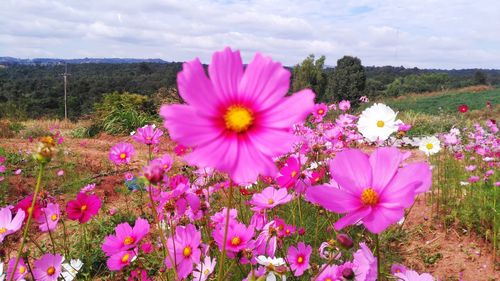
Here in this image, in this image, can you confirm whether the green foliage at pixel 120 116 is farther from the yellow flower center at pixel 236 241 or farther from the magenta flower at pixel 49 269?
the yellow flower center at pixel 236 241

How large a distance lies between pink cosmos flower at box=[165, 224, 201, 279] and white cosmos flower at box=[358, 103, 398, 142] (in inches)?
35.8

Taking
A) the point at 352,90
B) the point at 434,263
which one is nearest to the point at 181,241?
the point at 434,263

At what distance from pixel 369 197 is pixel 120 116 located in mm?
12368

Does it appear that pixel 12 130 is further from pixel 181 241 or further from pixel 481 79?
pixel 481 79

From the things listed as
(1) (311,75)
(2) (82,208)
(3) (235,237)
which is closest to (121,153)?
(2) (82,208)

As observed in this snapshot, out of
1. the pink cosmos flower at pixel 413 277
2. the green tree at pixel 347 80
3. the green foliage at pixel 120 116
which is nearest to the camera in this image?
the pink cosmos flower at pixel 413 277

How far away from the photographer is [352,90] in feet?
127

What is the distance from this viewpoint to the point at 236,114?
0.71 m

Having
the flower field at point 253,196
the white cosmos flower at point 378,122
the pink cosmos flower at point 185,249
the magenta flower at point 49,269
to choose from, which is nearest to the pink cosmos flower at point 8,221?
the flower field at point 253,196

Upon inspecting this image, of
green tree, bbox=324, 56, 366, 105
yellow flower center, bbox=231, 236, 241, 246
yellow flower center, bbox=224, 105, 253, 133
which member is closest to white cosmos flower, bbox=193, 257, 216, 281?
yellow flower center, bbox=231, 236, 241, 246

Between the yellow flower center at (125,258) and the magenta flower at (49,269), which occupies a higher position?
the yellow flower center at (125,258)

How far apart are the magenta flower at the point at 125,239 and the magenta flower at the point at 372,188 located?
0.65m

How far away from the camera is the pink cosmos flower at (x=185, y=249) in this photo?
111 centimetres

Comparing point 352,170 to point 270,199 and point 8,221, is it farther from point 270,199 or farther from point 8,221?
point 8,221
